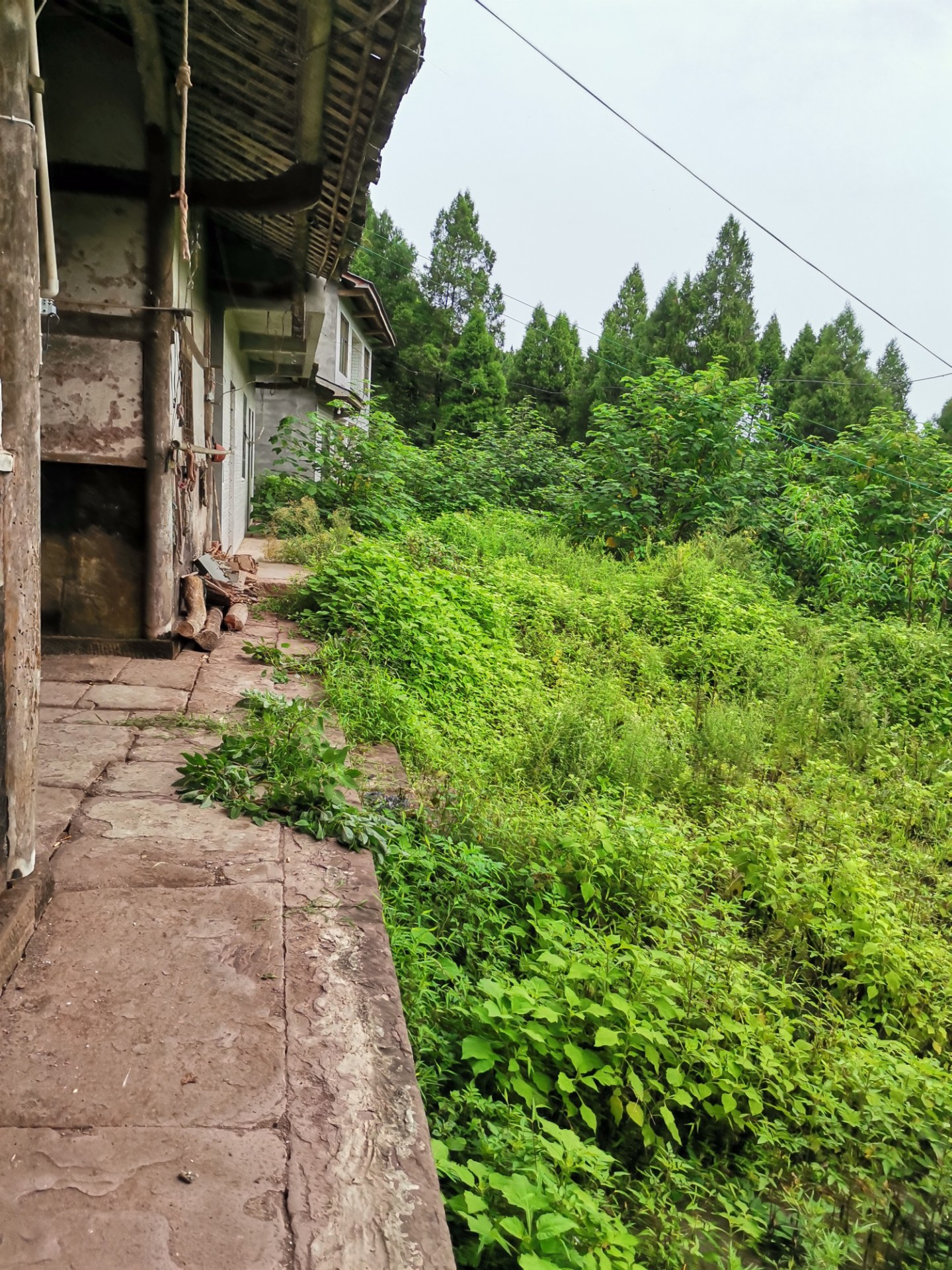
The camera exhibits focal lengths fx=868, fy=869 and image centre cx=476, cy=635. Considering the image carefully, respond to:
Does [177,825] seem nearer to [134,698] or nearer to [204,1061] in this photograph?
[204,1061]

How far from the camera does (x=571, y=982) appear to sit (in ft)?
9.88

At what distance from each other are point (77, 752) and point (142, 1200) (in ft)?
8.69

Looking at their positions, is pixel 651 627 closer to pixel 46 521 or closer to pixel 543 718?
pixel 543 718

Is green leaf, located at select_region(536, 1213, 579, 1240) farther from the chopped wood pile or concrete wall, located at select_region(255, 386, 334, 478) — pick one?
concrete wall, located at select_region(255, 386, 334, 478)

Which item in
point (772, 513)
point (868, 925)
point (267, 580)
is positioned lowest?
point (868, 925)

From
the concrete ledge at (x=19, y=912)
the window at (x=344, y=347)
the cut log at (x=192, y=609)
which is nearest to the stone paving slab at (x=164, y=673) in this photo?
the cut log at (x=192, y=609)

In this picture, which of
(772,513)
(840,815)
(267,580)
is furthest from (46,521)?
(772,513)

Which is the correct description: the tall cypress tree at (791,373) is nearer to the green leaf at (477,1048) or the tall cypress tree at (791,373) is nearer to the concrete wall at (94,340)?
the concrete wall at (94,340)

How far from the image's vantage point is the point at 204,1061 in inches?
80.0

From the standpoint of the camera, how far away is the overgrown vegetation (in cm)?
246

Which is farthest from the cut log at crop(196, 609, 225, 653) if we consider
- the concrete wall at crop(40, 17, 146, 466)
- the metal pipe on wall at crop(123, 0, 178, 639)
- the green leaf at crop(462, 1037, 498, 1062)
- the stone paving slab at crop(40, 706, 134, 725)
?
the green leaf at crop(462, 1037, 498, 1062)

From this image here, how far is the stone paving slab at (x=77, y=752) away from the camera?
142 inches

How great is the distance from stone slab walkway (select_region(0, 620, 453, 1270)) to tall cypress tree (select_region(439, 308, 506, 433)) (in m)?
26.7

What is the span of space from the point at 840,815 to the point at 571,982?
7.90 ft
